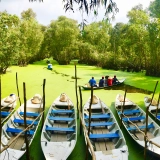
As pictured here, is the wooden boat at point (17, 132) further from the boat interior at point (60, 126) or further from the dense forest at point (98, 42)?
the dense forest at point (98, 42)

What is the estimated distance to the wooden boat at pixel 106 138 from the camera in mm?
5488

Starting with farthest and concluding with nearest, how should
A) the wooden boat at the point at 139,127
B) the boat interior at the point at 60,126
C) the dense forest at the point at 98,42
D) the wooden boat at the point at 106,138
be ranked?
the dense forest at the point at 98,42 → the boat interior at the point at 60,126 → the wooden boat at the point at 139,127 → the wooden boat at the point at 106,138

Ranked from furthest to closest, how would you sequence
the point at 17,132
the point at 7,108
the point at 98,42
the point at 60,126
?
the point at 98,42
the point at 7,108
the point at 60,126
the point at 17,132

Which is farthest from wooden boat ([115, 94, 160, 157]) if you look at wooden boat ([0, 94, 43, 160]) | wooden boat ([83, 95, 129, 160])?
wooden boat ([0, 94, 43, 160])

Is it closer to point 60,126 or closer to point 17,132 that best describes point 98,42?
point 60,126

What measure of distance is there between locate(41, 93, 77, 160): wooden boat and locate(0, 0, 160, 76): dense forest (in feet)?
30.5

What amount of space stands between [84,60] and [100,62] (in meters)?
7.08

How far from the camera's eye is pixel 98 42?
98.9ft

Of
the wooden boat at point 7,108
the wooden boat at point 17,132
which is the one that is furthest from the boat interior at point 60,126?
the wooden boat at point 7,108


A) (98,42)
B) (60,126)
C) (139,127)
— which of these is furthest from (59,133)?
(98,42)

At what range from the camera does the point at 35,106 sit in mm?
9352

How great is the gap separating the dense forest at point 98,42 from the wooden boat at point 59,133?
30.5 ft

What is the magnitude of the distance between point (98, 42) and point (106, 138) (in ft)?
80.5

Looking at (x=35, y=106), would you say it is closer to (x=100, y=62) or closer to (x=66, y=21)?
(x=100, y=62)
